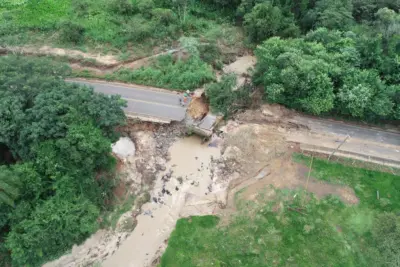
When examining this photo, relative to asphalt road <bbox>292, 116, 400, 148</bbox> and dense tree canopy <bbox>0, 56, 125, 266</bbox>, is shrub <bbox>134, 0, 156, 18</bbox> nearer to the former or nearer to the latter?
dense tree canopy <bbox>0, 56, 125, 266</bbox>

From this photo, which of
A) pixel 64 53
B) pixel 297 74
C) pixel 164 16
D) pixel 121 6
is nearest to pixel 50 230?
pixel 64 53

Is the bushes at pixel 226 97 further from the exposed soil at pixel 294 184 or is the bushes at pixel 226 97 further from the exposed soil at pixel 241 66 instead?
the exposed soil at pixel 294 184

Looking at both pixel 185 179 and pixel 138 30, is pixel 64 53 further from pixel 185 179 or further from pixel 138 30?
pixel 185 179

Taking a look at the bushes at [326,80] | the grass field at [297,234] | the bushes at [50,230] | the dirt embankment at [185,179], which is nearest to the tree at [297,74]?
the bushes at [326,80]

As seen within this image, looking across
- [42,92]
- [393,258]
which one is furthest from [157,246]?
[393,258]

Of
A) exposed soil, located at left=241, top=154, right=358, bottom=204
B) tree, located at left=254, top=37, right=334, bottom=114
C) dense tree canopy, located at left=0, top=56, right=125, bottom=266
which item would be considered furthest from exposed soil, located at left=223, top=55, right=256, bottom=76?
dense tree canopy, located at left=0, top=56, right=125, bottom=266
